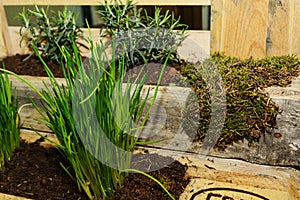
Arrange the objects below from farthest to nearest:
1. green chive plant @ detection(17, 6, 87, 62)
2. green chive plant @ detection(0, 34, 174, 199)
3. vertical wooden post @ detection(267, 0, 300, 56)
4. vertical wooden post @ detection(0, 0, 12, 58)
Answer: vertical wooden post @ detection(0, 0, 12, 58) < green chive plant @ detection(17, 6, 87, 62) < vertical wooden post @ detection(267, 0, 300, 56) < green chive plant @ detection(0, 34, 174, 199)

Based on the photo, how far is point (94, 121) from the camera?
3.38ft

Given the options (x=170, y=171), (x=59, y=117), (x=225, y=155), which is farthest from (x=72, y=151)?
(x=225, y=155)

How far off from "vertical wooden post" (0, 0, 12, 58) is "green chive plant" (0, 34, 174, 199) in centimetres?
107

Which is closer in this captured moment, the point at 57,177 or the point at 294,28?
the point at 57,177

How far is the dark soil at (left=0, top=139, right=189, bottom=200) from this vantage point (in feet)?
3.84

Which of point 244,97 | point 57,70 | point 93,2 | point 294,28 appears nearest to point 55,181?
point 57,70

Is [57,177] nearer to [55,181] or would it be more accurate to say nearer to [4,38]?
[55,181]

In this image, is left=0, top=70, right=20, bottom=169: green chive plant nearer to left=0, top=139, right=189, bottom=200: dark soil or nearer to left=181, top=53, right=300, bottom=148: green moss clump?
left=0, top=139, right=189, bottom=200: dark soil

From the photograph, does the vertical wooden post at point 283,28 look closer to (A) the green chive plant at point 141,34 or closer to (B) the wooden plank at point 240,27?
(B) the wooden plank at point 240,27

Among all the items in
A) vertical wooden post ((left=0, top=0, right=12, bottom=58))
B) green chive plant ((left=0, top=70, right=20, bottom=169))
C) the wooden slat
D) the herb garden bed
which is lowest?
the herb garden bed

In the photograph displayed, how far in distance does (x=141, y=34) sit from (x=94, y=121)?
0.60 meters

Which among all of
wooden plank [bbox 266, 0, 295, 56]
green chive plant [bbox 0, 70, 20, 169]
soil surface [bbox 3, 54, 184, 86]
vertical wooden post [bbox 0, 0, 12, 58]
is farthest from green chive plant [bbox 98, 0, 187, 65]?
vertical wooden post [bbox 0, 0, 12, 58]

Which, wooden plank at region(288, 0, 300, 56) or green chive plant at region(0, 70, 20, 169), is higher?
wooden plank at region(288, 0, 300, 56)

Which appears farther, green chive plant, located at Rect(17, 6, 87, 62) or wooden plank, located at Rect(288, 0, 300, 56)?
green chive plant, located at Rect(17, 6, 87, 62)
